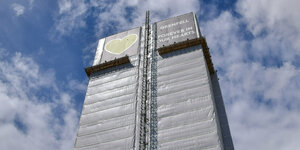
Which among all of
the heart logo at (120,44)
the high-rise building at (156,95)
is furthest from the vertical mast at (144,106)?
the heart logo at (120,44)

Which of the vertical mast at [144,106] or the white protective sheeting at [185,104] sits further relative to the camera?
the vertical mast at [144,106]

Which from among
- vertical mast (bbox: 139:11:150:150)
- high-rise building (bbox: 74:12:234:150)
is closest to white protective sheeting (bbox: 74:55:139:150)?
high-rise building (bbox: 74:12:234:150)

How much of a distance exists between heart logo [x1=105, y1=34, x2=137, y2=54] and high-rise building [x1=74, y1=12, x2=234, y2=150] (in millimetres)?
206

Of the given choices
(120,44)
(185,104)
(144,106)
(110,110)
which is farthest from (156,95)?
(120,44)

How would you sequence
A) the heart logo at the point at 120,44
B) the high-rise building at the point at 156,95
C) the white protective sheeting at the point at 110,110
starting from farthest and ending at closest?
the heart logo at the point at 120,44 → the white protective sheeting at the point at 110,110 → the high-rise building at the point at 156,95

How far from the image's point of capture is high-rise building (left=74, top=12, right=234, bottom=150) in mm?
31375

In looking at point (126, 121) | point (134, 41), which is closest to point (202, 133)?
point (126, 121)

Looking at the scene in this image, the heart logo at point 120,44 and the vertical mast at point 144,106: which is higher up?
the heart logo at point 120,44

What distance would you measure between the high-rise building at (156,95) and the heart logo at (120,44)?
206 millimetres

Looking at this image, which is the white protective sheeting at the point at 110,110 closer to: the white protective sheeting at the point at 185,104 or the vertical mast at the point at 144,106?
the vertical mast at the point at 144,106

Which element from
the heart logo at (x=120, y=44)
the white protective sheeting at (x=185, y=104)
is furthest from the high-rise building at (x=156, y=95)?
the heart logo at (x=120, y=44)

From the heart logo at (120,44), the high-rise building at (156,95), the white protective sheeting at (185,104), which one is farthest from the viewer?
the heart logo at (120,44)

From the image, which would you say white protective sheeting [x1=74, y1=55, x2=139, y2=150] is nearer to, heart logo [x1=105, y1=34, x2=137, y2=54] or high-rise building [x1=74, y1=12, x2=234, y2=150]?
high-rise building [x1=74, y1=12, x2=234, y2=150]

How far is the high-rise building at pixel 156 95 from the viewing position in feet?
103
